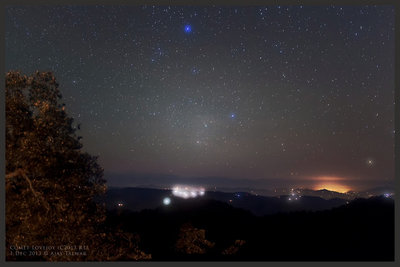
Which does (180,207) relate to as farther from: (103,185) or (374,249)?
(103,185)

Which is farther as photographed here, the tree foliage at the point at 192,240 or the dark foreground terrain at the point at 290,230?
the dark foreground terrain at the point at 290,230

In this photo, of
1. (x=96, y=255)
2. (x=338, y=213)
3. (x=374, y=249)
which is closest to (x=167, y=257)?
(x=96, y=255)

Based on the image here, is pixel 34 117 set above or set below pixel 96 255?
above

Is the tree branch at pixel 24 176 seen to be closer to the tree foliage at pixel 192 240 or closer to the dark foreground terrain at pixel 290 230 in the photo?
the tree foliage at pixel 192 240

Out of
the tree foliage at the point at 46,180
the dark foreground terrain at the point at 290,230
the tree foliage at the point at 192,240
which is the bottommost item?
the dark foreground terrain at the point at 290,230

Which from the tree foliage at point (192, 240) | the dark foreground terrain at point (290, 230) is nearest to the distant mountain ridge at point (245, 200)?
the dark foreground terrain at point (290, 230)

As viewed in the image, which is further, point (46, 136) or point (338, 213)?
point (338, 213)

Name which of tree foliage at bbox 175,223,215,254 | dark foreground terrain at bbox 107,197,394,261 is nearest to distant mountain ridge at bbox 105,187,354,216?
dark foreground terrain at bbox 107,197,394,261
